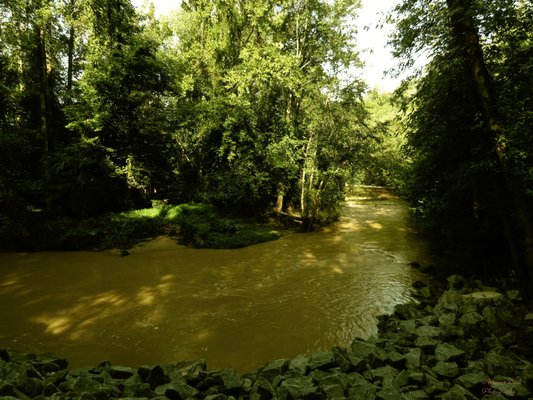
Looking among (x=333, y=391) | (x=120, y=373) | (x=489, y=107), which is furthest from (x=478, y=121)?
Result: (x=120, y=373)

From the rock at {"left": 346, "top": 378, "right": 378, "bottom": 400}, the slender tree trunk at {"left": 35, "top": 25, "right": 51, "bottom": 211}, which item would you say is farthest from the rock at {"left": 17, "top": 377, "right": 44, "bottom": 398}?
the slender tree trunk at {"left": 35, "top": 25, "right": 51, "bottom": 211}

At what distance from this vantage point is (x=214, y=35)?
20234 millimetres

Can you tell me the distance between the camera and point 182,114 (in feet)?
62.7

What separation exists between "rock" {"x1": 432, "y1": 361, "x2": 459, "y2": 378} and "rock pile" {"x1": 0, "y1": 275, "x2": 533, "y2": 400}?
0.04 ft

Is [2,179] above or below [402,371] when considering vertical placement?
above

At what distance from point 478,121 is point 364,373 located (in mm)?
6167

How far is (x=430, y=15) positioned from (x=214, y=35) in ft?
53.1

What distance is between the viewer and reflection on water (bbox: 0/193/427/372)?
6344 millimetres

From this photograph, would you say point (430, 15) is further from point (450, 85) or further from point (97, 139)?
point (97, 139)

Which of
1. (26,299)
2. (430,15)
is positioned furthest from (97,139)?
(430,15)

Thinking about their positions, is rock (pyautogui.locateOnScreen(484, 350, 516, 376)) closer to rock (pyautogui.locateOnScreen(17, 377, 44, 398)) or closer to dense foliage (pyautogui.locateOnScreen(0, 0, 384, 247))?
rock (pyautogui.locateOnScreen(17, 377, 44, 398))

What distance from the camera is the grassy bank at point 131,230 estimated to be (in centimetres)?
1398

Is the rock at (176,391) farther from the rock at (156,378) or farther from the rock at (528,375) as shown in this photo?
the rock at (528,375)

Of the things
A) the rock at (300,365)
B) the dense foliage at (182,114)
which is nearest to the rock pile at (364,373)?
the rock at (300,365)
